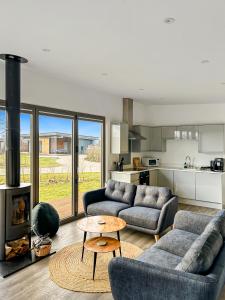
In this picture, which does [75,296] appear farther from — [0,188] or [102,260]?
[0,188]

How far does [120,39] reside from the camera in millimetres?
2859

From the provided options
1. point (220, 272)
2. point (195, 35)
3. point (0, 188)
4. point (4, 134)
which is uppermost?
point (195, 35)

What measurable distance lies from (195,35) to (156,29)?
477 mm

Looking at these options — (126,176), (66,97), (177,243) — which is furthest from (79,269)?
(66,97)

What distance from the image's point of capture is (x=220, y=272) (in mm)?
1898

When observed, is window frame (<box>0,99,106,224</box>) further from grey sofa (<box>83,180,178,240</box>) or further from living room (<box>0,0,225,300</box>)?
grey sofa (<box>83,180,178,240</box>)

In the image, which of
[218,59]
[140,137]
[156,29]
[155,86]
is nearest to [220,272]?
[156,29]

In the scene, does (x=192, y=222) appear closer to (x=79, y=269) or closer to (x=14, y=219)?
(x=79, y=269)

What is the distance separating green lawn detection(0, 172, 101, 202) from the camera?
4.72m

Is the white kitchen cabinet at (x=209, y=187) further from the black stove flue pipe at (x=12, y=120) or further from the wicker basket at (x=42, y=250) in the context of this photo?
the black stove flue pipe at (x=12, y=120)

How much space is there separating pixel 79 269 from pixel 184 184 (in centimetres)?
431

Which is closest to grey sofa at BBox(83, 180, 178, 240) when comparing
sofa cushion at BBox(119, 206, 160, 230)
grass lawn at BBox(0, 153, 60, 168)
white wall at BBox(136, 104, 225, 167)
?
sofa cushion at BBox(119, 206, 160, 230)

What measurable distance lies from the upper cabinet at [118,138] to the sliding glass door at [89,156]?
1.14 ft

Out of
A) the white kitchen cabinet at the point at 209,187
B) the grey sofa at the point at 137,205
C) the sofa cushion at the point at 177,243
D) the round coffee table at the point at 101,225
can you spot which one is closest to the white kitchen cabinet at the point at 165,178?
the white kitchen cabinet at the point at 209,187
